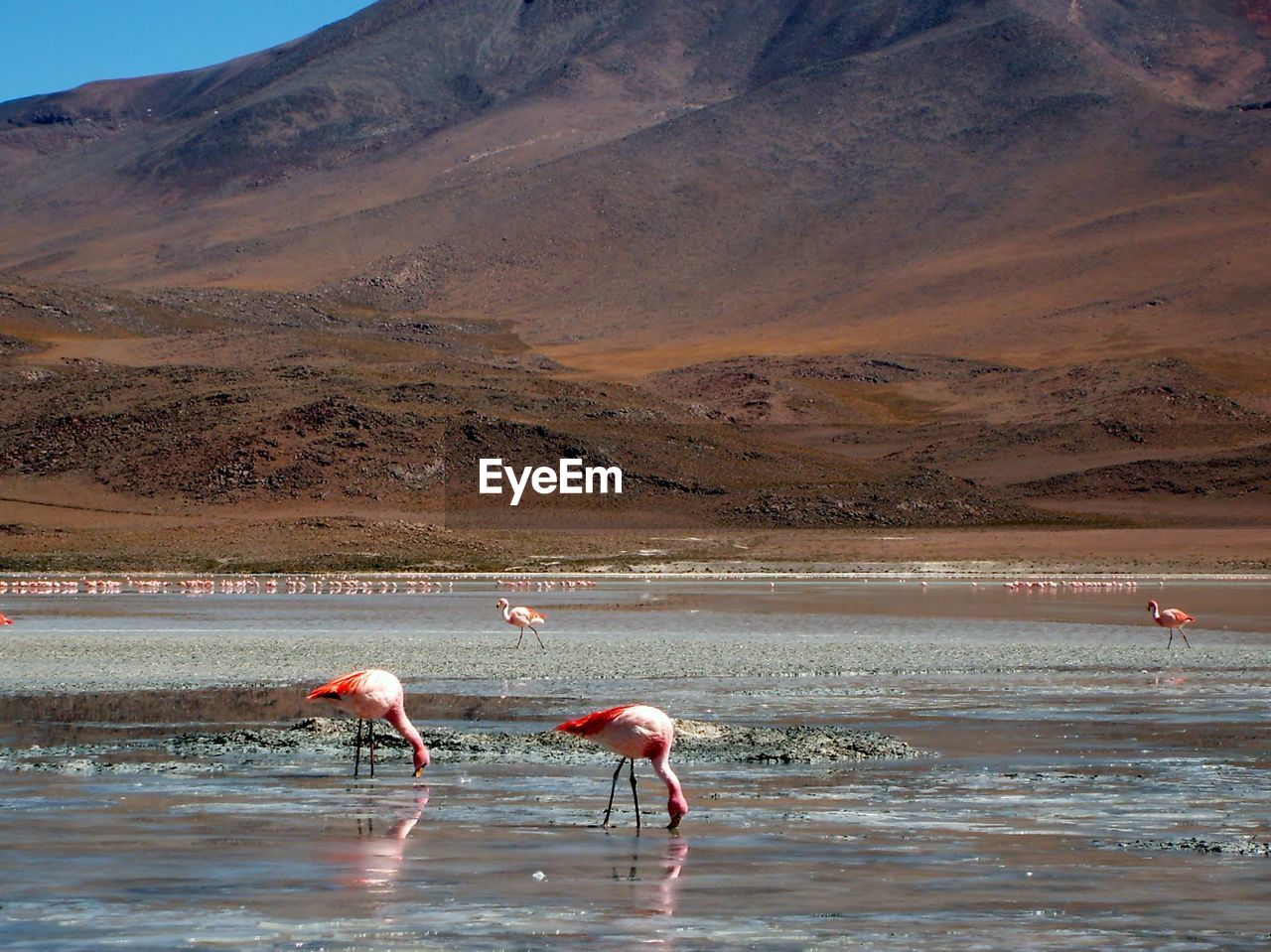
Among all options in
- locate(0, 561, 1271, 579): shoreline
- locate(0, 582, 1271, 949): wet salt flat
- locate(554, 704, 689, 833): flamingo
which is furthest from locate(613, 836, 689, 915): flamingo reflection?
locate(0, 561, 1271, 579): shoreline

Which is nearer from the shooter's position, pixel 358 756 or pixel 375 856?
pixel 375 856

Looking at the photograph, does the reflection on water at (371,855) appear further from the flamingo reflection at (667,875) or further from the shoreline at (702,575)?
the shoreline at (702,575)

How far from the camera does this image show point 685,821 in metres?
12.8

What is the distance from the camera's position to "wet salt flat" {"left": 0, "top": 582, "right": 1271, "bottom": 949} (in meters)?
9.63

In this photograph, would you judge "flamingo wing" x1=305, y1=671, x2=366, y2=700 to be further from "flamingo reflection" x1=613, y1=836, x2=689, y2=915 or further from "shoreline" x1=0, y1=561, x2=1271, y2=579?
"shoreline" x1=0, y1=561, x2=1271, y2=579

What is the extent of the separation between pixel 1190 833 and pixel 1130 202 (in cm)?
18393

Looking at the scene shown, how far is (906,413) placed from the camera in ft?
439

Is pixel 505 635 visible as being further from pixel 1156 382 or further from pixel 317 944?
pixel 1156 382

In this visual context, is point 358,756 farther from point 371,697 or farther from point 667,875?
point 667,875

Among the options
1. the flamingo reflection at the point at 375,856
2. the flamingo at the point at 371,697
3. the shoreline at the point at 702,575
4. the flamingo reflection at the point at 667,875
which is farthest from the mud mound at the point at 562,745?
the shoreline at the point at 702,575

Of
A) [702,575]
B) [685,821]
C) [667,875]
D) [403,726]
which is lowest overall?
[667,875]

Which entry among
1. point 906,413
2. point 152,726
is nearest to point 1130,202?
point 906,413

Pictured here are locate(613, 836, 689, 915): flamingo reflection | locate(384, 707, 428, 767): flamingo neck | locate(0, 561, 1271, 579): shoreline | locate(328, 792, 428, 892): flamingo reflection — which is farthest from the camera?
locate(0, 561, 1271, 579): shoreline

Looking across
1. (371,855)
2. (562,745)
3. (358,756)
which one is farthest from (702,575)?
(371,855)
